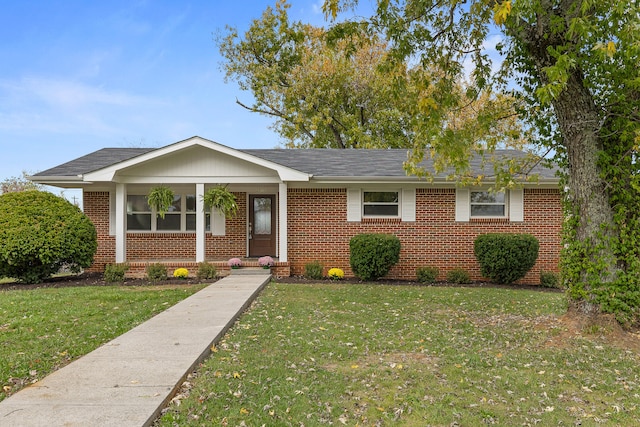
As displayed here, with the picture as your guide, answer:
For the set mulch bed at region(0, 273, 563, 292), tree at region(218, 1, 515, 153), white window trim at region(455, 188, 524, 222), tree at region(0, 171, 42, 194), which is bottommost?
mulch bed at region(0, 273, 563, 292)

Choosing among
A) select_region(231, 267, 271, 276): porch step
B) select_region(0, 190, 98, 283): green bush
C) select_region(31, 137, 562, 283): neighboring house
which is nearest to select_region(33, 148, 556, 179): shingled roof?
select_region(31, 137, 562, 283): neighboring house

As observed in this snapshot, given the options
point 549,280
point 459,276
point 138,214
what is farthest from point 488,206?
point 138,214

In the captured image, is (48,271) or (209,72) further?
(209,72)

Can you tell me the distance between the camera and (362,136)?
22625mm

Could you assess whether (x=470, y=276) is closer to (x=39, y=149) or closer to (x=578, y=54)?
(x=578, y=54)

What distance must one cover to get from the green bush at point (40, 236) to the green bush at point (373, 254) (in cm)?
709

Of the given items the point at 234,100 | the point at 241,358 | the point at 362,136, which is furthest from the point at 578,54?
the point at 234,100

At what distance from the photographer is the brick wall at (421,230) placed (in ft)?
39.2

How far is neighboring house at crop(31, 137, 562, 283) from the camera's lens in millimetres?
11625

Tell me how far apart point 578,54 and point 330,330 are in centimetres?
496

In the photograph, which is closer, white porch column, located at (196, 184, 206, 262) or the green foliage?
white porch column, located at (196, 184, 206, 262)

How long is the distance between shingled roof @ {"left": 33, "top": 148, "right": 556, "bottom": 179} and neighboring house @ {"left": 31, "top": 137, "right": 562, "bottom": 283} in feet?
0.19

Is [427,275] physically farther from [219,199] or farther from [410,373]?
[410,373]

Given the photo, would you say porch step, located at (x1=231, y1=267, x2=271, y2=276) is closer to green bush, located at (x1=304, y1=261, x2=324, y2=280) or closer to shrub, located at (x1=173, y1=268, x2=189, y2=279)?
green bush, located at (x1=304, y1=261, x2=324, y2=280)
